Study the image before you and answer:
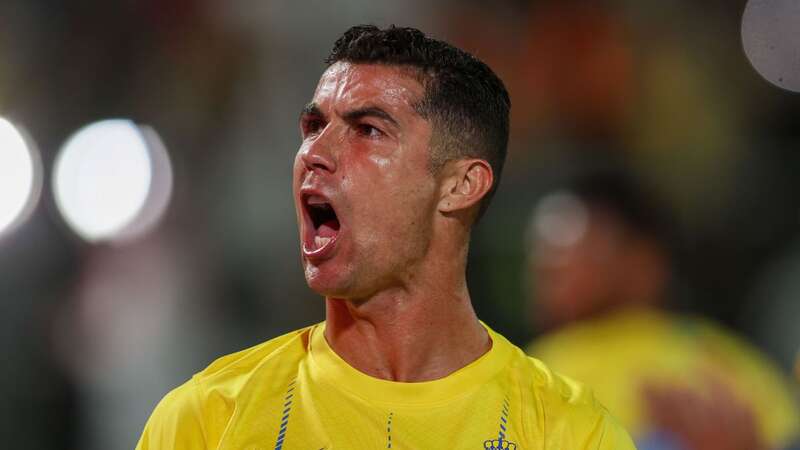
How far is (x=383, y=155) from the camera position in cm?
244

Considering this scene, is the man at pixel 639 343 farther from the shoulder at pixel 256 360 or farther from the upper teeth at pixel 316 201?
the upper teeth at pixel 316 201

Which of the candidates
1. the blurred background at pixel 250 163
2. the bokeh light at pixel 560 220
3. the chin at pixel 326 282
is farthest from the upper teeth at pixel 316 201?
the blurred background at pixel 250 163

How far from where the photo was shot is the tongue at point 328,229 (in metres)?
2.51

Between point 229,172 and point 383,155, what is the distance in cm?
296

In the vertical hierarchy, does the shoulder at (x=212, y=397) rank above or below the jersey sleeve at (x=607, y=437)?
above

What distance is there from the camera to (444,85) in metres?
2.54

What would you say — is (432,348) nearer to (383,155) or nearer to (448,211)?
(448,211)

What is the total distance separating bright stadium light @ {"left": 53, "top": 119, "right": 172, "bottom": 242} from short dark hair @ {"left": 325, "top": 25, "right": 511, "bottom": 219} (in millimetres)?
2866

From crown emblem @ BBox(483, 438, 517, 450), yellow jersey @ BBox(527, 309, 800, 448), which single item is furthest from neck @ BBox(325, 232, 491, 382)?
yellow jersey @ BBox(527, 309, 800, 448)

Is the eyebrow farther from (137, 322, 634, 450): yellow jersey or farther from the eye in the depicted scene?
(137, 322, 634, 450): yellow jersey

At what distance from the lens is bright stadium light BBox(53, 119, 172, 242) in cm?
523

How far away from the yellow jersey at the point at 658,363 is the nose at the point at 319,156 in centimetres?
206

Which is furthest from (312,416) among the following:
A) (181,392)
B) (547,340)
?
(547,340)

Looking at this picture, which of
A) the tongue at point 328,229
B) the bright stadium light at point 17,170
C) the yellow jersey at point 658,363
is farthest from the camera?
the bright stadium light at point 17,170
